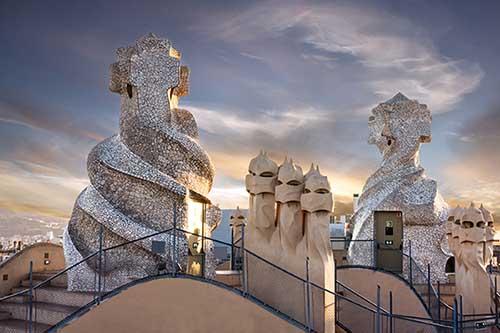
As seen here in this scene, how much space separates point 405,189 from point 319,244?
8.31 meters

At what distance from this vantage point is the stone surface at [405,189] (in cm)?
1558

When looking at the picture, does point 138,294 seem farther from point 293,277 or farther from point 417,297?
point 417,297

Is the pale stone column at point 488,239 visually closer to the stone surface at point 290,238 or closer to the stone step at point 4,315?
Answer: the stone surface at point 290,238

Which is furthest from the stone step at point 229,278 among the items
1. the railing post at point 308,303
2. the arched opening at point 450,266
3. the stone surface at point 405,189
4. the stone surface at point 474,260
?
the arched opening at point 450,266

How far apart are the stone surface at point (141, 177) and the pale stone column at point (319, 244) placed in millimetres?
4054

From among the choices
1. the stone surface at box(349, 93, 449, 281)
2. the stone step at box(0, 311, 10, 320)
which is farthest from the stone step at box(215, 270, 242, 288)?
the stone surface at box(349, 93, 449, 281)

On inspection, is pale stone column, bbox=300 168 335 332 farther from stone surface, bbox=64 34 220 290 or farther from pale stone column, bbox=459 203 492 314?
pale stone column, bbox=459 203 492 314

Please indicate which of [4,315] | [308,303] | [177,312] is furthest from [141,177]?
[308,303]

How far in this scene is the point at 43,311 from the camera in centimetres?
1063

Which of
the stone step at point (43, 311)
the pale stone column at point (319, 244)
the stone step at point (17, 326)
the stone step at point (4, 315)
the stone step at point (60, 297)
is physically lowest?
the stone step at point (17, 326)

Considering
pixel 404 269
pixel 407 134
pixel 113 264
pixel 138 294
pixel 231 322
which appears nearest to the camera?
pixel 231 322

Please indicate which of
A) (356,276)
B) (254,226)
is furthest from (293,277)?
(356,276)

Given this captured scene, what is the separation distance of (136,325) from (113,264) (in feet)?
10.7

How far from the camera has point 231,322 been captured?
7.95 metres
